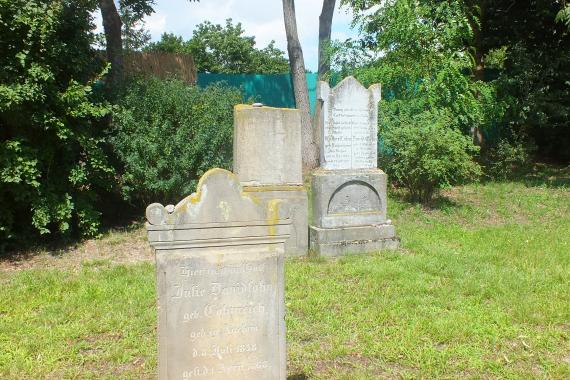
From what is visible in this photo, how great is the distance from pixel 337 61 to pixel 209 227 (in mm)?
10707

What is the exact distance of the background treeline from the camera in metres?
6.94

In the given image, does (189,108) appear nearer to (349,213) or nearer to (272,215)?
(349,213)

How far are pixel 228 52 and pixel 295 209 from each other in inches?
1627

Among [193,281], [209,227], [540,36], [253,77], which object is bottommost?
[193,281]

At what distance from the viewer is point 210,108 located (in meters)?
9.03

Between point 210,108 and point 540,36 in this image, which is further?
point 540,36

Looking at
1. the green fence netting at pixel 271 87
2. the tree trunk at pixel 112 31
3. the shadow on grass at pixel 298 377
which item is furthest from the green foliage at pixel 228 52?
the shadow on grass at pixel 298 377

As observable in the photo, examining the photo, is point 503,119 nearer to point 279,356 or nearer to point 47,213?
point 47,213

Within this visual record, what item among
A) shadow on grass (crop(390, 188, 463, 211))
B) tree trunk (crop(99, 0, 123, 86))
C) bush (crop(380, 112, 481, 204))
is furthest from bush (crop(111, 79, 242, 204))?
shadow on grass (crop(390, 188, 463, 211))

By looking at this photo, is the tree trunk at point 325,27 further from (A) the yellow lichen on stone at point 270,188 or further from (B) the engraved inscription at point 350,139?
(A) the yellow lichen on stone at point 270,188

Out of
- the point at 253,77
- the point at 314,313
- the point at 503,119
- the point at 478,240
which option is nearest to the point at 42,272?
the point at 314,313

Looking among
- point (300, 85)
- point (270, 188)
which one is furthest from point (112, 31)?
point (300, 85)

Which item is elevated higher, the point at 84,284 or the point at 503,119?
the point at 503,119

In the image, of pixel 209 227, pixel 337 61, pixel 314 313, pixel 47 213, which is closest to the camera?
pixel 209 227
